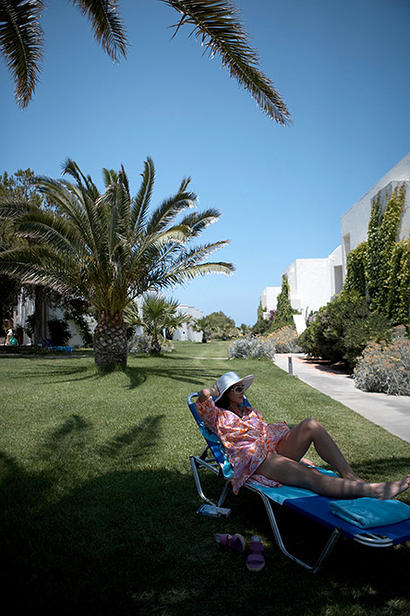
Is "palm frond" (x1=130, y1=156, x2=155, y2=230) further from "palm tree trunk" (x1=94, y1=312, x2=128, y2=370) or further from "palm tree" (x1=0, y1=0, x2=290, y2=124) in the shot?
"palm tree" (x1=0, y1=0, x2=290, y2=124)

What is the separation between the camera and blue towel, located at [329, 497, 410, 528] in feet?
7.85

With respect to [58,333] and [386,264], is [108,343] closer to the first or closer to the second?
[386,264]

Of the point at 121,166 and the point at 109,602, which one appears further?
the point at 121,166

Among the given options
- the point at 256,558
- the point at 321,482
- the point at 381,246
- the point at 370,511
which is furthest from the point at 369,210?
the point at 256,558

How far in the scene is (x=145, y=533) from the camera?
10.1 ft

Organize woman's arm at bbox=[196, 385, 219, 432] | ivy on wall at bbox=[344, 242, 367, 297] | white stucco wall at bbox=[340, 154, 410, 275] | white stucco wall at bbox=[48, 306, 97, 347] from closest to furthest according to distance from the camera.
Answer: woman's arm at bbox=[196, 385, 219, 432]
white stucco wall at bbox=[340, 154, 410, 275]
ivy on wall at bbox=[344, 242, 367, 297]
white stucco wall at bbox=[48, 306, 97, 347]

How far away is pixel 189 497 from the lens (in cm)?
373

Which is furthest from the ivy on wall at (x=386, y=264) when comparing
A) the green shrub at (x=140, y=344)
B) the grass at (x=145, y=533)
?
the green shrub at (x=140, y=344)

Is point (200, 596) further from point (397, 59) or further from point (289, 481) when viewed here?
point (397, 59)

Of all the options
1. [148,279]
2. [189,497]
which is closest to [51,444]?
[189,497]

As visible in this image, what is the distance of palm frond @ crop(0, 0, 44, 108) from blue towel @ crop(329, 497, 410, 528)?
5.39m

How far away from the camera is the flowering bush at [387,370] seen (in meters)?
8.45

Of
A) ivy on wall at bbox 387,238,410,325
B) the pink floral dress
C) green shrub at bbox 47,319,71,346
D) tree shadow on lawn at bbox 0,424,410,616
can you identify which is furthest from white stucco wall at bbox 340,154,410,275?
green shrub at bbox 47,319,71,346

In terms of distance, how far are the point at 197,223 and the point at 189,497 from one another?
879cm
